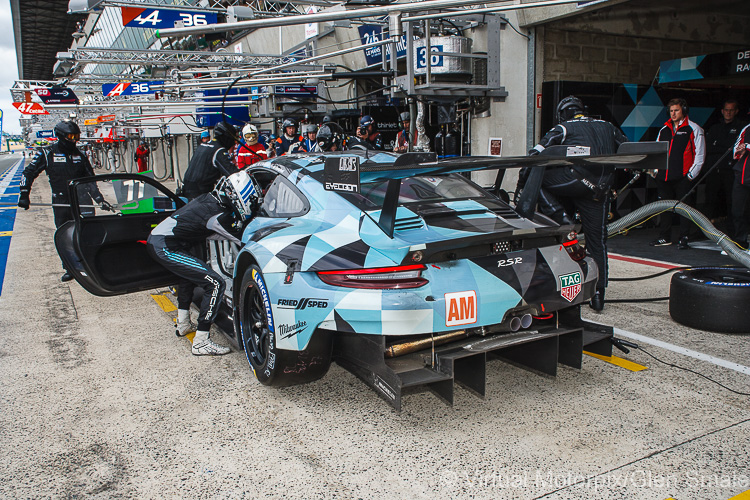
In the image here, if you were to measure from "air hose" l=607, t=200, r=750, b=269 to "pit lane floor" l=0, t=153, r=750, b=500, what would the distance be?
120 cm

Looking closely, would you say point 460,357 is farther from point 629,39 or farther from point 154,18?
point 629,39

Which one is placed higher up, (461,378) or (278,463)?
(461,378)

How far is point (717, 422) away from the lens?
3152 millimetres

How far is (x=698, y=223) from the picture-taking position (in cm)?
566

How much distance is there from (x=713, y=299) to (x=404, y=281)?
9.60ft

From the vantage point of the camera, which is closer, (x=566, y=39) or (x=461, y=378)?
(x=461, y=378)

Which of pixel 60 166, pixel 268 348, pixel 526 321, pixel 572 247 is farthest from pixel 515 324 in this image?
pixel 60 166

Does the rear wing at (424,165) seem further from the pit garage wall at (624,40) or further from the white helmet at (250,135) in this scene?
the pit garage wall at (624,40)

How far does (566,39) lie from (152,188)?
24.7 feet

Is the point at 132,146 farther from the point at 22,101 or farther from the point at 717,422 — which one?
the point at 717,422

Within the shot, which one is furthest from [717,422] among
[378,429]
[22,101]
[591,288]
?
[22,101]

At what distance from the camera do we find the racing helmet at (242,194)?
13.7 ft

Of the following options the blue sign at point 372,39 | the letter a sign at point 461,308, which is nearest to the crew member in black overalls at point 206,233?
the letter a sign at point 461,308

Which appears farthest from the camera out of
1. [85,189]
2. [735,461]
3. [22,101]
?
[22,101]
